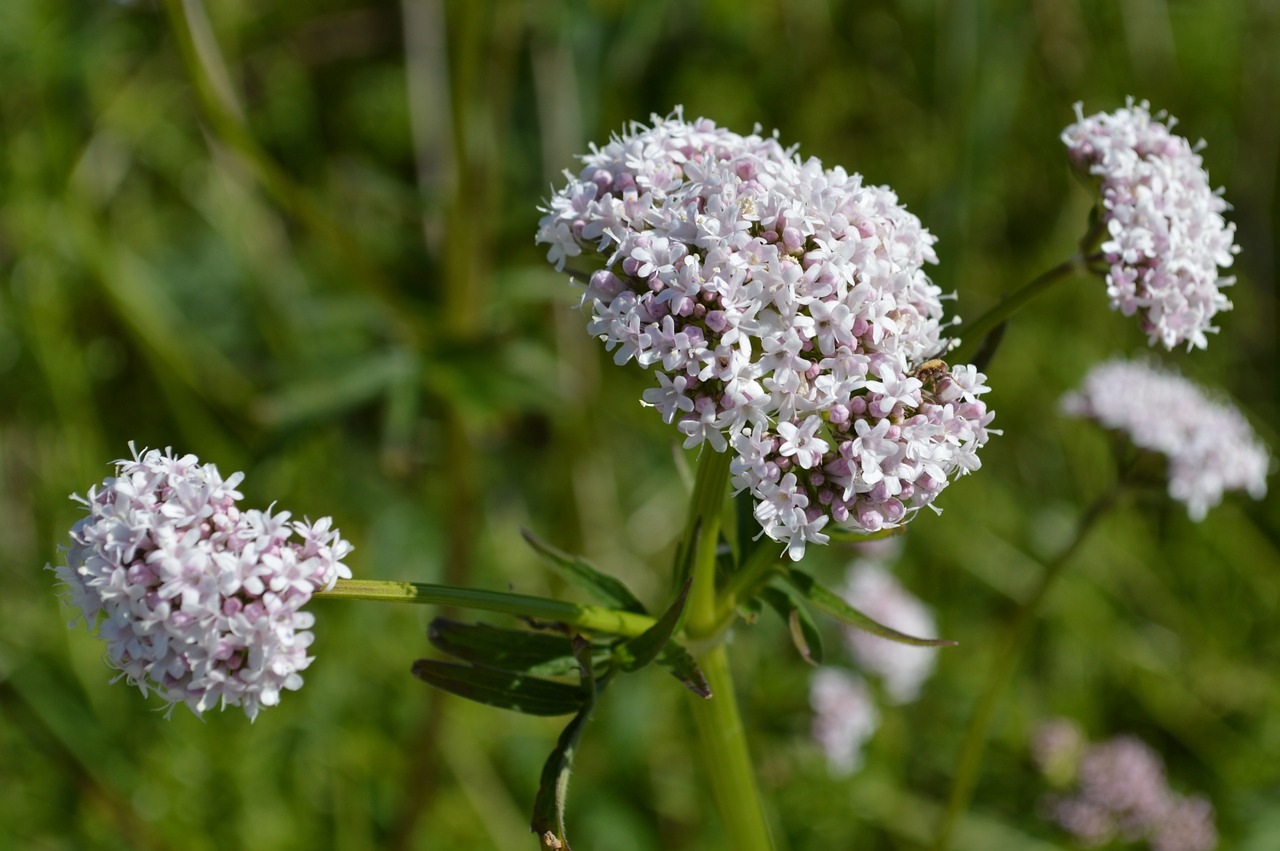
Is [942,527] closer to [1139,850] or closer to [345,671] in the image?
[1139,850]

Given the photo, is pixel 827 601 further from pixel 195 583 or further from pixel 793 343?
pixel 195 583

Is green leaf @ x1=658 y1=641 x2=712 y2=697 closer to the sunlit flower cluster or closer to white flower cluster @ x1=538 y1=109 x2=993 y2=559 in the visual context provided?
white flower cluster @ x1=538 y1=109 x2=993 y2=559

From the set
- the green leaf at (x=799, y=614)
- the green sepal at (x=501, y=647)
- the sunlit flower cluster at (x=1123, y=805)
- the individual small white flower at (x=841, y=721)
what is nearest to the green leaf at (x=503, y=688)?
the green sepal at (x=501, y=647)

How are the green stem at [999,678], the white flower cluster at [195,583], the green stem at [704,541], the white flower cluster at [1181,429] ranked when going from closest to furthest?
the white flower cluster at [195,583] → the green stem at [704,541] → the green stem at [999,678] → the white flower cluster at [1181,429]

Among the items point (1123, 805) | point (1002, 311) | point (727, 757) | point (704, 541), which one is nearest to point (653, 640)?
point (704, 541)

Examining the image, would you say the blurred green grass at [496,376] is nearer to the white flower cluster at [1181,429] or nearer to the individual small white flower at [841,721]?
the individual small white flower at [841,721]

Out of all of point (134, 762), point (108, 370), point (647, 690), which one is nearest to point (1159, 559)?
point (647, 690)
